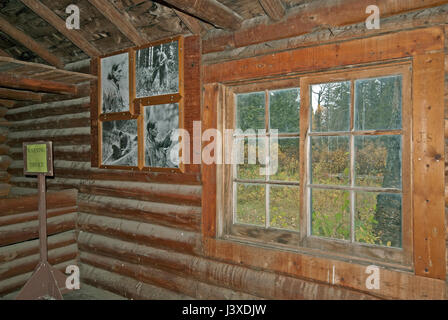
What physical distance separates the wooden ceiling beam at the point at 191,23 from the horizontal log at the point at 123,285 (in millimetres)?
2761

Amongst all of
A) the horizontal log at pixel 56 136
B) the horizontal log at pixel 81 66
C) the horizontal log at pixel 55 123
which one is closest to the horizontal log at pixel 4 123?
the horizontal log at pixel 55 123

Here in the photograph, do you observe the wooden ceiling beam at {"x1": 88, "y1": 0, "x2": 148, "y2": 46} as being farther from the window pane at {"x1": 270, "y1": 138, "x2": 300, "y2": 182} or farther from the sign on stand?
the window pane at {"x1": 270, "y1": 138, "x2": 300, "y2": 182}

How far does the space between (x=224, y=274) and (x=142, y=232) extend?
1.21 meters

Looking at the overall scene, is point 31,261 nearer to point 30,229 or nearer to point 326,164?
point 30,229

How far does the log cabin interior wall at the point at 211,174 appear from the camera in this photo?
2283mm

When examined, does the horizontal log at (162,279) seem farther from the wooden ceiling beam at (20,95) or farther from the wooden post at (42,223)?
the wooden ceiling beam at (20,95)

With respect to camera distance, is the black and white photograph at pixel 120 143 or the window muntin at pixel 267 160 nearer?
the window muntin at pixel 267 160

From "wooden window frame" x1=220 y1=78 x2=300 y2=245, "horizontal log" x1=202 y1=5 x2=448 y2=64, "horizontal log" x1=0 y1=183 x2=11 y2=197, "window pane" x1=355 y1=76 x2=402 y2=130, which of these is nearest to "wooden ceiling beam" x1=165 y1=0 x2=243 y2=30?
"horizontal log" x1=202 y1=5 x2=448 y2=64

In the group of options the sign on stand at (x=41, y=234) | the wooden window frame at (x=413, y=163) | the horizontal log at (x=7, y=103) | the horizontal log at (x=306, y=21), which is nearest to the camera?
the wooden window frame at (x=413, y=163)

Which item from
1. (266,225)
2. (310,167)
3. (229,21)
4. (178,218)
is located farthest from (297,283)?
(229,21)

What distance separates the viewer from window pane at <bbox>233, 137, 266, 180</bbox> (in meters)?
3.11

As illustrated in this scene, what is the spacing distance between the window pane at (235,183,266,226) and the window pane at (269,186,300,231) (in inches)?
3.5

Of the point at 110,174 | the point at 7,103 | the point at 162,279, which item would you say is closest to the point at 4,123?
the point at 7,103

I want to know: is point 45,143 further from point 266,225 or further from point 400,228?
point 400,228
